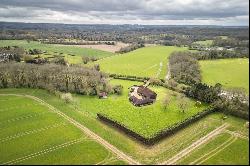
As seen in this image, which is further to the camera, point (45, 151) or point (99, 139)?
point (99, 139)

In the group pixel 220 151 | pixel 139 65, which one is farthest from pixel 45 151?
pixel 139 65

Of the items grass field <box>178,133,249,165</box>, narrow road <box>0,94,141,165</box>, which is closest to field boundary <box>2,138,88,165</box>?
narrow road <box>0,94,141,165</box>

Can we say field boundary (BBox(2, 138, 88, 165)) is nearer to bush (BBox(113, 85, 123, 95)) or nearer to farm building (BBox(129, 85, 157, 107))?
farm building (BBox(129, 85, 157, 107))

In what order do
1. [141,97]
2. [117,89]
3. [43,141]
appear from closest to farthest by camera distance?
1. [43,141]
2. [141,97]
3. [117,89]

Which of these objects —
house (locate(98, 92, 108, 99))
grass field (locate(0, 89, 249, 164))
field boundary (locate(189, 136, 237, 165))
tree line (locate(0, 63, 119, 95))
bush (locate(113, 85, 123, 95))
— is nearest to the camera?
field boundary (locate(189, 136, 237, 165))

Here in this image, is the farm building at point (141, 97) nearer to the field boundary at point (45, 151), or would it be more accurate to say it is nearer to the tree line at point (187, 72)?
the tree line at point (187, 72)

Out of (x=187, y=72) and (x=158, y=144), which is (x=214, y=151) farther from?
(x=187, y=72)

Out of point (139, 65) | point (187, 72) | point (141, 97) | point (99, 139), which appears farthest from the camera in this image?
point (139, 65)

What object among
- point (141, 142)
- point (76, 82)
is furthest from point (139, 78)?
point (141, 142)
